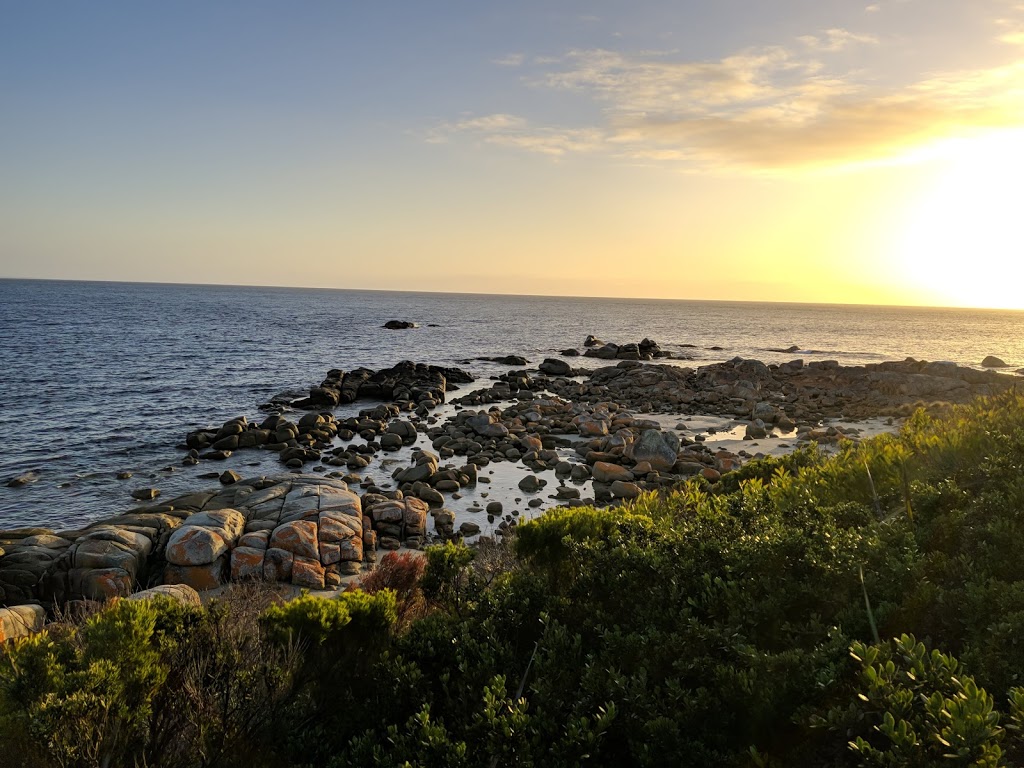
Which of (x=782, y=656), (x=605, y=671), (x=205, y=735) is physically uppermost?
(x=782, y=656)

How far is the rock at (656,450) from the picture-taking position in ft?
68.0

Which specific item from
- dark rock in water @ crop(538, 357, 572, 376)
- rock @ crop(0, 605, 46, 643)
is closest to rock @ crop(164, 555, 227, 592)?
rock @ crop(0, 605, 46, 643)

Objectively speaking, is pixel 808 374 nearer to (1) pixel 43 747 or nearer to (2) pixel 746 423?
(2) pixel 746 423

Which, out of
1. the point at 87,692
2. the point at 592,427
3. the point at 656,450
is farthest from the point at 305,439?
the point at 87,692

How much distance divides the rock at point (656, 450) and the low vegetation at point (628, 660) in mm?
13041

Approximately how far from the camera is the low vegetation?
14.0 ft

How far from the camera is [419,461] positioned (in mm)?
21031

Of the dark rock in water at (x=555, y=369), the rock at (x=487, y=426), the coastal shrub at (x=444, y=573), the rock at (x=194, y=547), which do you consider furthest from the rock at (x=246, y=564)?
the dark rock in water at (x=555, y=369)

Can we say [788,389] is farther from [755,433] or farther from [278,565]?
[278,565]

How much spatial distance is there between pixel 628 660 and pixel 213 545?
1127cm

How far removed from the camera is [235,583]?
12.4 m

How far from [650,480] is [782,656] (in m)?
15.0

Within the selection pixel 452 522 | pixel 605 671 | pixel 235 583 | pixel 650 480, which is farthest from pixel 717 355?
pixel 605 671

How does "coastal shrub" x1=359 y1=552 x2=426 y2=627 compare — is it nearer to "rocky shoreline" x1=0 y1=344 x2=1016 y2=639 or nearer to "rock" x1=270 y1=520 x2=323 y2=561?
"rocky shoreline" x1=0 y1=344 x2=1016 y2=639
